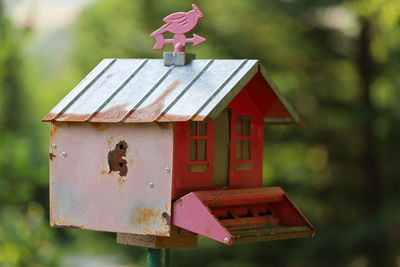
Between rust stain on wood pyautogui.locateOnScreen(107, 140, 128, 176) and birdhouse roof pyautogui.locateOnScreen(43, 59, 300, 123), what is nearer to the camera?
birdhouse roof pyautogui.locateOnScreen(43, 59, 300, 123)

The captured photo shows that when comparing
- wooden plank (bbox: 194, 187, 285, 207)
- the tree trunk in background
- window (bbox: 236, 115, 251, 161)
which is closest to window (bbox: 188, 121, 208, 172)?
wooden plank (bbox: 194, 187, 285, 207)

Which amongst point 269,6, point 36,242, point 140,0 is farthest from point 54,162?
point 140,0

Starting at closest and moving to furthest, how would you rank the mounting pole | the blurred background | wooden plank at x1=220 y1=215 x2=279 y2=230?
wooden plank at x1=220 y1=215 x2=279 y2=230
the mounting pole
the blurred background

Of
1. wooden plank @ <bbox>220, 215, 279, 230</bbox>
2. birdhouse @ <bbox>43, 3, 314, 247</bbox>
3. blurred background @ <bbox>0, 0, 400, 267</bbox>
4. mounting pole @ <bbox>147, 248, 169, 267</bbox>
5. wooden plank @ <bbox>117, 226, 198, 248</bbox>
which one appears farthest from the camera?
blurred background @ <bbox>0, 0, 400, 267</bbox>

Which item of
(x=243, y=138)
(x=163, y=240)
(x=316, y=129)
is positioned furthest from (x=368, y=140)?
(x=163, y=240)

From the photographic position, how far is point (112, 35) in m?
20.1

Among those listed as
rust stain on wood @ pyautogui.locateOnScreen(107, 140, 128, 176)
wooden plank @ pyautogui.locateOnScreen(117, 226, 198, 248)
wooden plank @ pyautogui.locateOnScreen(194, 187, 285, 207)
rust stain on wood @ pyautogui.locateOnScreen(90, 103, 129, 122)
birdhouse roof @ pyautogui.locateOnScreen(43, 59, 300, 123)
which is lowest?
wooden plank @ pyautogui.locateOnScreen(117, 226, 198, 248)

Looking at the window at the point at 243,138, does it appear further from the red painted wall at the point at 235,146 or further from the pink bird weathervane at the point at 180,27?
the pink bird weathervane at the point at 180,27

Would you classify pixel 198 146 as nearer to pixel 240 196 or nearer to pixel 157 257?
pixel 240 196

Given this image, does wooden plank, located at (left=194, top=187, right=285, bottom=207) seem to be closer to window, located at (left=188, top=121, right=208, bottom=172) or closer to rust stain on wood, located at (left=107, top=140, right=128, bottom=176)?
window, located at (left=188, top=121, right=208, bottom=172)

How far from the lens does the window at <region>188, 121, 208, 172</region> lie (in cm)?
522

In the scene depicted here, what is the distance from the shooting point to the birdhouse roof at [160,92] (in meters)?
5.03

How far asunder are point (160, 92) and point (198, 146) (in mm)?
356

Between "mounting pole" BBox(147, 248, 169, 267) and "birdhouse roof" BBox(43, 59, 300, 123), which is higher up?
"birdhouse roof" BBox(43, 59, 300, 123)
